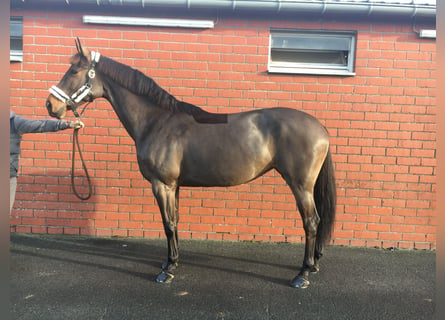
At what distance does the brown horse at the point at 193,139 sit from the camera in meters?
2.60

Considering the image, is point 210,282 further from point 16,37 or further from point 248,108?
point 16,37

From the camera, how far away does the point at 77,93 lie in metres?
2.62

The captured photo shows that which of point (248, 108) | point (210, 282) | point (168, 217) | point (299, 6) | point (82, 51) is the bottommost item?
point (210, 282)

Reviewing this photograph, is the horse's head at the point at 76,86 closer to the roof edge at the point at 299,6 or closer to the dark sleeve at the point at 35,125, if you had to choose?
the dark sleeve at the point at 35,125

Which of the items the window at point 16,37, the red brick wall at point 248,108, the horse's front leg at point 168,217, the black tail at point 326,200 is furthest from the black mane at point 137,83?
the window at point 16,37

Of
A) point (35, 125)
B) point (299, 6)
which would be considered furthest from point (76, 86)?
point (299, 6)

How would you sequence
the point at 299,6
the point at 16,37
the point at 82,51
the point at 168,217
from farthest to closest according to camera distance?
the point at 16,37 → the point at 299,6 → the point at 168,217 → the point at 82,51

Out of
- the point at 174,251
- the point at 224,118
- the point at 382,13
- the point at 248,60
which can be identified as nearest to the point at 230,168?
the point at 224,118

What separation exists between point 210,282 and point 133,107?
6.25 feet

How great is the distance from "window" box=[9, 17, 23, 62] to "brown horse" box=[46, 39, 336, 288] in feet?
5.66

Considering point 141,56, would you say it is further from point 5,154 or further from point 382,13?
point 382,13

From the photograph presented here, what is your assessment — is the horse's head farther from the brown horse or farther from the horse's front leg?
the horse's front leg

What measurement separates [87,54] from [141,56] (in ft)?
3.51

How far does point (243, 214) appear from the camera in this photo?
12.0 ft
